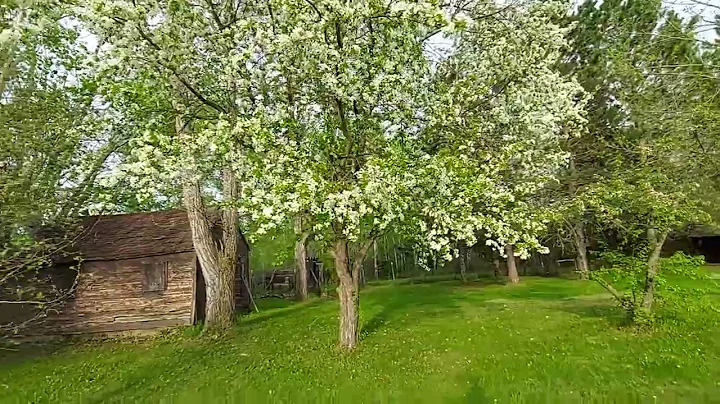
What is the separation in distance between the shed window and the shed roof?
40cm

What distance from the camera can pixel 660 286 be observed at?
40.3 ft

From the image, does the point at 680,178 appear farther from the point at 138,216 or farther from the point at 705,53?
the point at 138,216

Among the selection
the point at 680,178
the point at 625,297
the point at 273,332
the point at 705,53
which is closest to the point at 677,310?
the point at 625,297

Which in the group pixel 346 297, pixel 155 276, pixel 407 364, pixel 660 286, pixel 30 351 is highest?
pixel 155 276

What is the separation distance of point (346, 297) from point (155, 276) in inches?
392

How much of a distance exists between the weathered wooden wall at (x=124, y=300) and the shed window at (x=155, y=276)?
0.11 metres

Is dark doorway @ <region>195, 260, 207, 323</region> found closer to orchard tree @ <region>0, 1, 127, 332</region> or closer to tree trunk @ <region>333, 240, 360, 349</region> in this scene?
orchard tree @ <region>0, 1, 127, 332</region>

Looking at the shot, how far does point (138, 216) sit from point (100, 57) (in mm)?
13130

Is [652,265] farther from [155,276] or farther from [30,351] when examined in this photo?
[30,351]

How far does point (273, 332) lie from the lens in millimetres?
16406

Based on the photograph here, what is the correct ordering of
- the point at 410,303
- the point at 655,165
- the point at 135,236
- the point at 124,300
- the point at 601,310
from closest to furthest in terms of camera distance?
the point at 655,165 → the point at 601,310 → the point at 124,300 → the point at 135,236 → the point at 410,303

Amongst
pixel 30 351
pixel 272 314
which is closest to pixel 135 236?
pixel 30 351

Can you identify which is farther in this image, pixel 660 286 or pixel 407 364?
pixel 660 286

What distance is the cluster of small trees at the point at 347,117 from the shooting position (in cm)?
910
